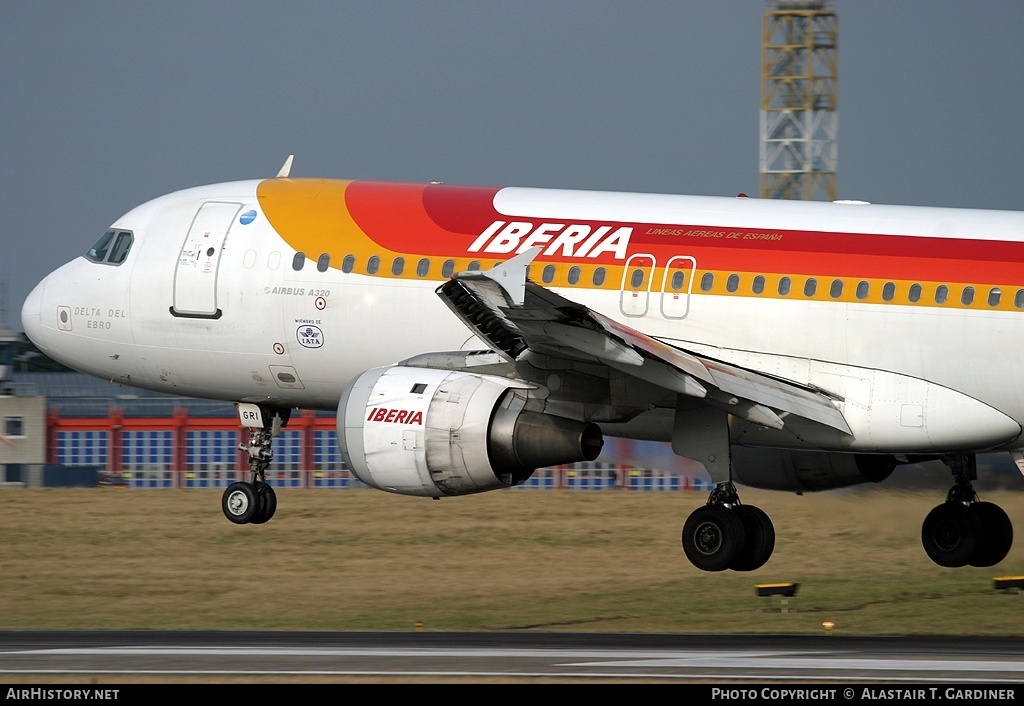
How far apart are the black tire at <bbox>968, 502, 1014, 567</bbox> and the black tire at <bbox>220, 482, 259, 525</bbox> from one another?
36.8 feet

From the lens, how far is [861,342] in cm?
2206

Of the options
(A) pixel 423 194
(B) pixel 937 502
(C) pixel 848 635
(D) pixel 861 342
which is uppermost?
(A) pixel 423 194

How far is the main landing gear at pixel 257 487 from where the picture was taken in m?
25.5

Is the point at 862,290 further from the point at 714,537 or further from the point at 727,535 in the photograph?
the point at 714,537

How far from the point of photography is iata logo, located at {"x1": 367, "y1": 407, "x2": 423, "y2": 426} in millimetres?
20906

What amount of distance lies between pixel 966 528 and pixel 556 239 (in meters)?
7.85

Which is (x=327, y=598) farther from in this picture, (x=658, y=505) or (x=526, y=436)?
(x=658, y=505)

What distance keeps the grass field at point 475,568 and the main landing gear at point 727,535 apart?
7.06 feet

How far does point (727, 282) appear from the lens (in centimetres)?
2238

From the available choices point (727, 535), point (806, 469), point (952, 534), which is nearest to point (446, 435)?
point (727, 535)

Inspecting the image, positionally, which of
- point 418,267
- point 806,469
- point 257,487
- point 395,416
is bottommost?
point 257,487

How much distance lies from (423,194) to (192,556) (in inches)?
462

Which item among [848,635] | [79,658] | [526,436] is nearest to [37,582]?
[79,658]

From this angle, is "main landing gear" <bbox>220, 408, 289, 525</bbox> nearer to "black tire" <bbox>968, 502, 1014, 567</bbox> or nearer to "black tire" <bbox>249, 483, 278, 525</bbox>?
"black tire" <bbox>249, 483, 278, 525</bbox>
